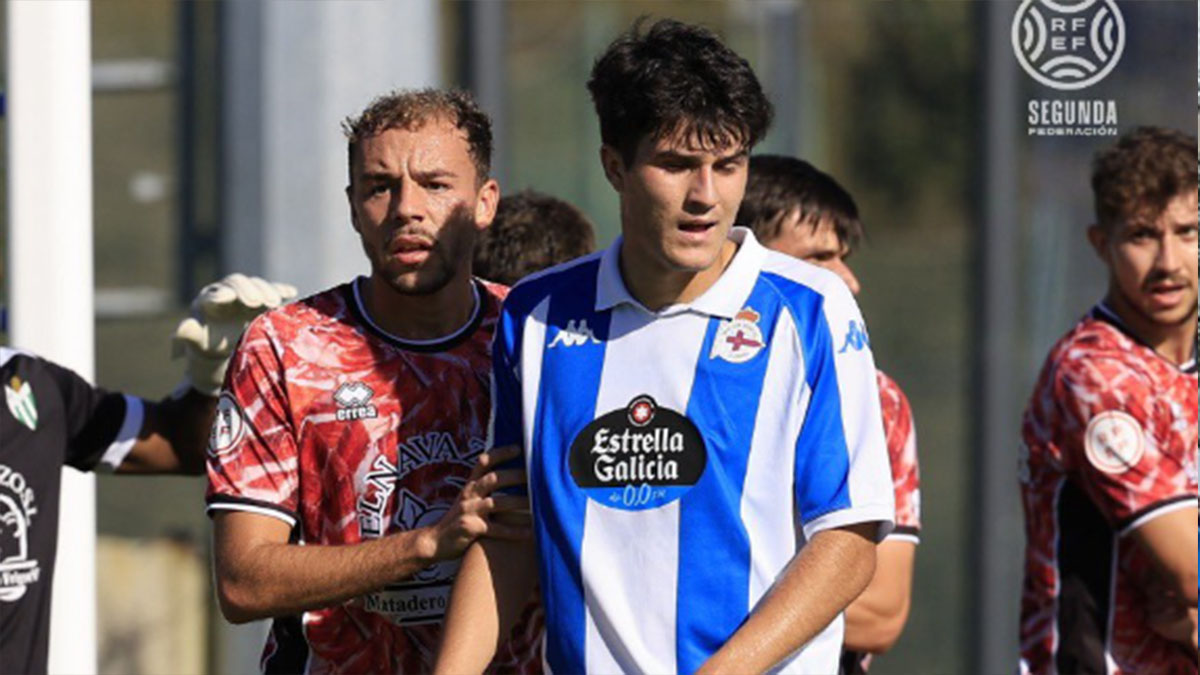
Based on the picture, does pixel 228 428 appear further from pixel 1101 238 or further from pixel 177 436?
pixel 1101 238

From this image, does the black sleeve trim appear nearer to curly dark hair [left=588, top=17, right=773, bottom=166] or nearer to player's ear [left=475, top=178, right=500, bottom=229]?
player's ear [left=475, top=178, right=500, bottom=229]

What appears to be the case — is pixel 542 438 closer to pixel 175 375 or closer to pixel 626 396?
pixel 626 396

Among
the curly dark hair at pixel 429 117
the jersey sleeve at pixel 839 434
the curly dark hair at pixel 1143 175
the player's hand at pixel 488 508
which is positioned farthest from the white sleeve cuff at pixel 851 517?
the curly dark hair at pixel 1143 175

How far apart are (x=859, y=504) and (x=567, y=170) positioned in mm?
7142

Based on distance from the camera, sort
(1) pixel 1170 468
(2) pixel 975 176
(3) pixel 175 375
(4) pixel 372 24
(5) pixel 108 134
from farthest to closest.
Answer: (5) pixel 108 134, (3) pixel 175 375, (2) pixel 975 176, (4) pixel 372 24, (1) pixel 1170 468

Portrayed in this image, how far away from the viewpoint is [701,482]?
109 inches

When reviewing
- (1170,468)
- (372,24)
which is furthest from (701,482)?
(372,24)

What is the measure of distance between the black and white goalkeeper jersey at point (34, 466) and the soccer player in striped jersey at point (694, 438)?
1.11 meters

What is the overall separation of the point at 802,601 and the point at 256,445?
924 millimetres

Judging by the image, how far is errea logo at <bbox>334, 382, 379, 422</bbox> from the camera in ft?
10.3

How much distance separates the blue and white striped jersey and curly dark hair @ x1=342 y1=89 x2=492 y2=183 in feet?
1.71

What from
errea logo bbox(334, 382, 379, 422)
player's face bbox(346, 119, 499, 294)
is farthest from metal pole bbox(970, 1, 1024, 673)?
errea logo bbox(334, 382, 379, 422)

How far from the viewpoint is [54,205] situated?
419 cm

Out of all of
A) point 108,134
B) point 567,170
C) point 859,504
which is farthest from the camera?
point 567,170
